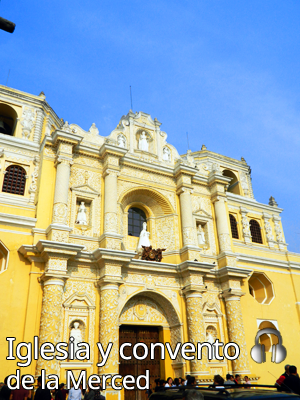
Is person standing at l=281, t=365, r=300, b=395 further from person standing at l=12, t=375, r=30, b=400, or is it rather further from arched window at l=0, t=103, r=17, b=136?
arched window at l=0, t=103, r=17, b=136

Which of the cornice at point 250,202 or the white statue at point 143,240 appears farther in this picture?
the cornice at point 250,202

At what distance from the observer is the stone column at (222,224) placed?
1670 centimetres

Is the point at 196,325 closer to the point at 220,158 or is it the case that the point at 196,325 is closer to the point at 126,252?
the point at 126,252

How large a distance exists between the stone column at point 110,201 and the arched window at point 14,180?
3272 millimetres

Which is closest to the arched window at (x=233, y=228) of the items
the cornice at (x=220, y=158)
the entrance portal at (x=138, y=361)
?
the cornice at (x=220, y=158)

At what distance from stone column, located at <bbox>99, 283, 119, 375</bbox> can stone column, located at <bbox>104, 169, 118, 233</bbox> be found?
90.4 inches

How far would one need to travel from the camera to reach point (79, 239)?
1365 cm

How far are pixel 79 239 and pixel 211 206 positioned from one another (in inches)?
285

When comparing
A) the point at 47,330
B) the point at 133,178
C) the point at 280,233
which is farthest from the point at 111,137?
the point at 280,233

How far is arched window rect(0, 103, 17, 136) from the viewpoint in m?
17.8

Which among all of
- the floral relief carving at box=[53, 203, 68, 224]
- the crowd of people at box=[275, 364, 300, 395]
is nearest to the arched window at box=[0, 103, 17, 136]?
the floral relief carving at box=[53, 203, 68, 224]

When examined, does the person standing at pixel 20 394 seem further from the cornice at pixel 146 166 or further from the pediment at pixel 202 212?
the pediment at pixel 202 212

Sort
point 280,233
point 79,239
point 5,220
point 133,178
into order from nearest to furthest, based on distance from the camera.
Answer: point 5,220 < point 79,239 < point 133,178 < point 280,233

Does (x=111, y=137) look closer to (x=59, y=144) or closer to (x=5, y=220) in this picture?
(x=59, y=144)
